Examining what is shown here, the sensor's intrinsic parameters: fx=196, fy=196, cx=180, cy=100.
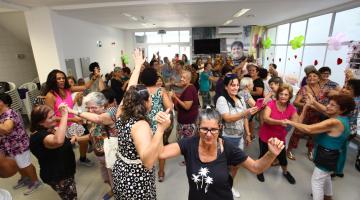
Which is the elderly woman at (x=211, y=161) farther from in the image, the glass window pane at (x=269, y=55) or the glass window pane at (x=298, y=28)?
the glass window pane at (x=269, y=55)

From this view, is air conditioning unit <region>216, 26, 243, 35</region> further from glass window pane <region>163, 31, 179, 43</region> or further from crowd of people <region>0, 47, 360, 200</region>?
crowd of people <region>0, 47, 360, 200</region>

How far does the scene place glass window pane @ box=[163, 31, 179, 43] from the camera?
38.3 feet

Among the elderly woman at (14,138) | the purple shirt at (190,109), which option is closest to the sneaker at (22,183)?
the elderly woman at (14,138)

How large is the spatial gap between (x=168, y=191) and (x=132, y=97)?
1.85 m

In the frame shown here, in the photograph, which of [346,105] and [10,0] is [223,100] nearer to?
[346,105]

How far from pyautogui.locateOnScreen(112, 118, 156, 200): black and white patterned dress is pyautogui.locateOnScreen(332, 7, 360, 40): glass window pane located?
219 inches

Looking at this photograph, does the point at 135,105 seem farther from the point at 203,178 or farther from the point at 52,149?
the point at 52,149

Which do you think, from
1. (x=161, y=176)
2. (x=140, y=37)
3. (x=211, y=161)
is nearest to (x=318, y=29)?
(x=161, y=176)

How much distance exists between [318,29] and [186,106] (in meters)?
5.91

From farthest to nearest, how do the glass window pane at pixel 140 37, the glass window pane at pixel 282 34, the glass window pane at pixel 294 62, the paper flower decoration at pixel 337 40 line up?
the glass window pane at pixel 140 37 < the glass window pane at pixel 282 34 < the glass window pane at pixel 294 62 < the paper flower decoration at pixel 337 40

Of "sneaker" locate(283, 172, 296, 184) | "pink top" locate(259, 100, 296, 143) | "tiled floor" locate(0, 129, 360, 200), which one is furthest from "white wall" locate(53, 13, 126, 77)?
"sneaker" locate(283, 172, 296, 184)

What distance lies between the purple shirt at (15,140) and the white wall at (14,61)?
14.8ft

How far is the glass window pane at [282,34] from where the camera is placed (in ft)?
28.3

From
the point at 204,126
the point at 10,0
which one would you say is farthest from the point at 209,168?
the point at 10,0
